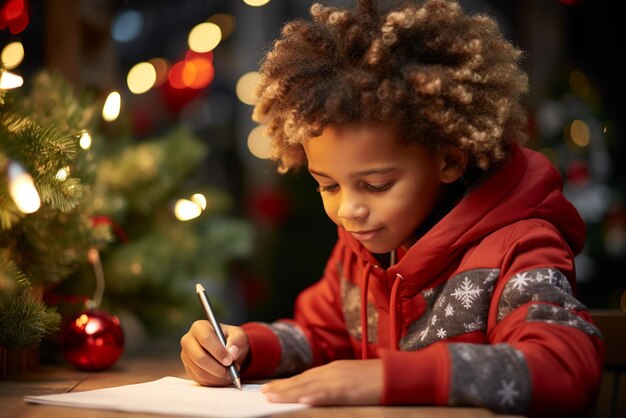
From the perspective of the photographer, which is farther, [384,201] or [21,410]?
[384,201]

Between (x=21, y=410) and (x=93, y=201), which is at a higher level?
(x=93, y=201)

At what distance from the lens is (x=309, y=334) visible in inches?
53.1

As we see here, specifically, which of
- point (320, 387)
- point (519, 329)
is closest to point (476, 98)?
→ point (519, 329)

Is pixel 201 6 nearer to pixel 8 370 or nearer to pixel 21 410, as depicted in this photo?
pixel 8 370

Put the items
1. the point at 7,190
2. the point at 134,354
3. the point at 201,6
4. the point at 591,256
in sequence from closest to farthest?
the point at 7,190 < the point at 134,354 < the point at 591,256 < the point at 201,6

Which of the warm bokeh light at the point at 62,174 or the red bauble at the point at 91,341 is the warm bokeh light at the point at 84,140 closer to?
the warm bokeh light at the point at 62,174

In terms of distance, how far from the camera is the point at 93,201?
1406 millimetres

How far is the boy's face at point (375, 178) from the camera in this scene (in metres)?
1.05

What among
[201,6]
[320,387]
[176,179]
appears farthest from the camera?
[201,6]

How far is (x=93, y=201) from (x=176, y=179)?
1.38 feet

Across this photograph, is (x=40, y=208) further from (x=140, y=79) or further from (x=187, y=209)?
(x=140, y=79)

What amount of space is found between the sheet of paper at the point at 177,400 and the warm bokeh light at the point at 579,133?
167cm

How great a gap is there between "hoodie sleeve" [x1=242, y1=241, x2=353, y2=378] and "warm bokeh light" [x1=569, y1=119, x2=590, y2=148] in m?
1.32

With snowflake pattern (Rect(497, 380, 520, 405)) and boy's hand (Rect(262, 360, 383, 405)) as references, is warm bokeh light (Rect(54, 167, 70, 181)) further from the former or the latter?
snowflake pattern (Rect(497, 380, 520, 405))
